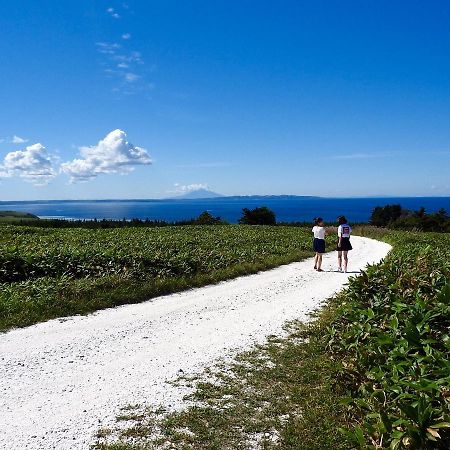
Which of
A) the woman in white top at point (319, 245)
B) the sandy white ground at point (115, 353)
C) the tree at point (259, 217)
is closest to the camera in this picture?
the sandy white ground at point (115, 353)

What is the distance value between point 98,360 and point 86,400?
1769 mm

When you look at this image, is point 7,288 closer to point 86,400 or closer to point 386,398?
point 86,400

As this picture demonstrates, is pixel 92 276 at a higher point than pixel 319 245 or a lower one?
lower

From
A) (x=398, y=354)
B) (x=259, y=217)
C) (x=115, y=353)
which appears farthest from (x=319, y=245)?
(x=259, y=217)

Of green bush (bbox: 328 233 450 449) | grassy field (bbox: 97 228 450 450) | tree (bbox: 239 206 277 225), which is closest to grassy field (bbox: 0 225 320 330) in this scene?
grassy field (bbox: 97 228 450 450)

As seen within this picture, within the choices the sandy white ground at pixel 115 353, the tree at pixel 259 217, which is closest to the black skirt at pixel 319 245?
the sandy white ground at pixel 115 353

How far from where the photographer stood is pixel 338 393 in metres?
6.70

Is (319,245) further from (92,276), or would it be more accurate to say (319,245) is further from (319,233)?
(92,276)

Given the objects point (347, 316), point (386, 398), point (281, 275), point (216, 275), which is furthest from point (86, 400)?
point (281, 275)

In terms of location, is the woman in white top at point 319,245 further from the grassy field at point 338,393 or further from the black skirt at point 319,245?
the grassy field at point 338,393

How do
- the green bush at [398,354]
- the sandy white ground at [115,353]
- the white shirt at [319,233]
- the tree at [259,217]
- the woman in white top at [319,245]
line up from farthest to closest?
the tree at [259,217] < the white shirt at [319,233] < the woman in white top at [319,245] < the sandy white ground at [115,353] < the green bush at [398,354]

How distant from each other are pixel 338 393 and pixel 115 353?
4.55m

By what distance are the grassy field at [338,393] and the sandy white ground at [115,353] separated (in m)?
0.56

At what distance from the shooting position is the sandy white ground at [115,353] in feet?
18.5
